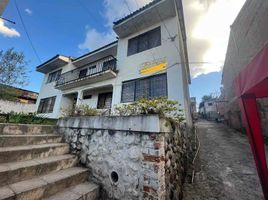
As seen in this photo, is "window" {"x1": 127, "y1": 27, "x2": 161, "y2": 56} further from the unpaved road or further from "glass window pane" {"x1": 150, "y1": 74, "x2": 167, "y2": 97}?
the unpaved road

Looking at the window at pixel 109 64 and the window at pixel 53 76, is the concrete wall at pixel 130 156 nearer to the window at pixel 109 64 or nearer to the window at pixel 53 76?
the window at pixel 109 64

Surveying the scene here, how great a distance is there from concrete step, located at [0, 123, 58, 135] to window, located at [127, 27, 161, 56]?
6.28 m

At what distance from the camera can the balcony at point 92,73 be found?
8333 mm

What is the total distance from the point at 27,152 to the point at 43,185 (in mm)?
922

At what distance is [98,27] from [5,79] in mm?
11588

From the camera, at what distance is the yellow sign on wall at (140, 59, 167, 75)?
6.55 metres

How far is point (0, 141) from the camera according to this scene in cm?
251

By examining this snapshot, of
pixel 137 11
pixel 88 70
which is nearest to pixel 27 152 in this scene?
pixel 137 11

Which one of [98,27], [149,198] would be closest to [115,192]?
[149,198]

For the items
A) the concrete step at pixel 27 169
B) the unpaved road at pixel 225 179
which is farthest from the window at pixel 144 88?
the concrete step at pixel 27 169

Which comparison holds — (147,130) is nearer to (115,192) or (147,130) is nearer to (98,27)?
(115,192)

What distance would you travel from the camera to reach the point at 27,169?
2.16 meters

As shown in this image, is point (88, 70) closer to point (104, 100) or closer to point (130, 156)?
point (104, 100)

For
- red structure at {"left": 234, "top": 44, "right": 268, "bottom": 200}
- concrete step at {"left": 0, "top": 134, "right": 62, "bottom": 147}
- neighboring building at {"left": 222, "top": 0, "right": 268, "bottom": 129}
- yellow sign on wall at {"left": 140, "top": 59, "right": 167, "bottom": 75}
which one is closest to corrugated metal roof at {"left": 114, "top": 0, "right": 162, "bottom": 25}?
yellow sign on wall at {"left": 140, "top": 59, "right": 167, "bottom": 75}
